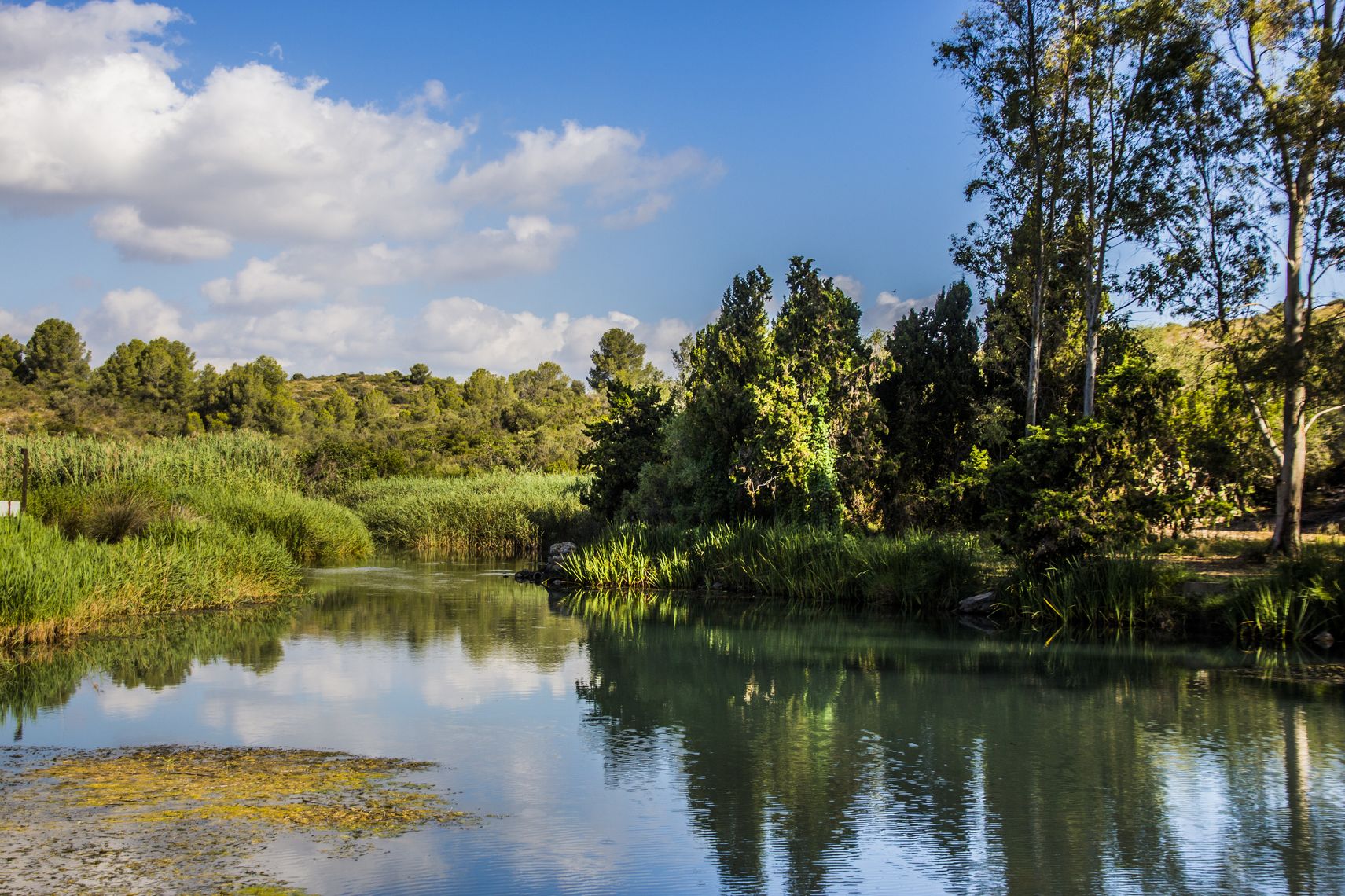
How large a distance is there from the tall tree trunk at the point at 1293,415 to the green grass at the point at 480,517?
17.8 m

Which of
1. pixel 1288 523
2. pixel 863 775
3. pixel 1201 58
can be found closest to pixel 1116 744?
pixel 863 775

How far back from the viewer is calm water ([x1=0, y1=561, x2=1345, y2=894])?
657cm

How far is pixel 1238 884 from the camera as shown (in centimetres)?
630

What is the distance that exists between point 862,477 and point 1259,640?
9.94 metres

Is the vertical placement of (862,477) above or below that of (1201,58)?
below

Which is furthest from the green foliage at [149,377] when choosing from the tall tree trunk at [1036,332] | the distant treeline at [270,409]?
the tall tree trunk at [1036,332]

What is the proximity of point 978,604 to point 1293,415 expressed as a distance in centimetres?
564

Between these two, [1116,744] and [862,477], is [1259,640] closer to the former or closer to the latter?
[1116,744]

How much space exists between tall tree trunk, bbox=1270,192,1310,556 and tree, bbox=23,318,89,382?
220ft

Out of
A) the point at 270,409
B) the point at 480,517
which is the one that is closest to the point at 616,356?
the point at 270,409

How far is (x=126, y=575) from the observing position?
16.2m

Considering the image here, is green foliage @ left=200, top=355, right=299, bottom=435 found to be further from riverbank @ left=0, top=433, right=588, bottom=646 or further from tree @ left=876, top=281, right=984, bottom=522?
tree @ left=876, top=281, right=984, bottom=522

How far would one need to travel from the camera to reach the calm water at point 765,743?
6570 millimetres

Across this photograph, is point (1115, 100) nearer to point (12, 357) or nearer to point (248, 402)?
point (248, 402)
